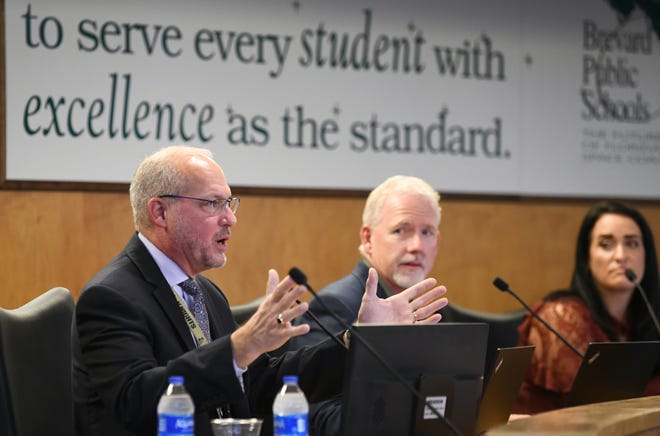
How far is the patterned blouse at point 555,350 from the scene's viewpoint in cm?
466

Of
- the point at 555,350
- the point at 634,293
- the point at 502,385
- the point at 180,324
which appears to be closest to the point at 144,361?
the point at 180,324

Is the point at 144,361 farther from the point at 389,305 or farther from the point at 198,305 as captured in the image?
the point at 389,305

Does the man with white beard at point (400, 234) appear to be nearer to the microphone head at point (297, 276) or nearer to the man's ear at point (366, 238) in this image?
the man's ear at point (366, 238)

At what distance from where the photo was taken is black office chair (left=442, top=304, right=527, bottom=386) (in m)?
5.18

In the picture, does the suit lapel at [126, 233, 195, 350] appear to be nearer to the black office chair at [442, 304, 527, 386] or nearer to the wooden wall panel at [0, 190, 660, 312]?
the wooden wall panel at [0, 190, 660, 312]

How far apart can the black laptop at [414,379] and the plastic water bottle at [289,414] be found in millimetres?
182

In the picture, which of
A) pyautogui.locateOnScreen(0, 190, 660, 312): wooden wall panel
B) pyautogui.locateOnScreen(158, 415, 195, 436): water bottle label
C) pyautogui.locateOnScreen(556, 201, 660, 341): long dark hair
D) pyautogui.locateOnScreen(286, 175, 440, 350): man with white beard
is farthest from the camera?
pyautogui.locateOnScreen(556, 201, 660, 341): long dark hair

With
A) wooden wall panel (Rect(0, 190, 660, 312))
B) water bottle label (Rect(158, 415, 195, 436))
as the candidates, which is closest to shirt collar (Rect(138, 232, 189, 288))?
water bottle label (Rect(158, 415, 195, 436))

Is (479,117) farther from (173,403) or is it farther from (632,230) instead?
(173,403)

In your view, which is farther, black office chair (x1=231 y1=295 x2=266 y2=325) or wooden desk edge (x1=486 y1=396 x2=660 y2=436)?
black office chair (x1=231 y1=295 x2=266 y2=325)

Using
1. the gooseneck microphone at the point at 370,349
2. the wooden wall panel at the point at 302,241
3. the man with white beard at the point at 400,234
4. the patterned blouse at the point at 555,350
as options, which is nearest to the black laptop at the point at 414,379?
the gooseneck microphone at the point at 370,349

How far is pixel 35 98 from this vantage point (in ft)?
14.9

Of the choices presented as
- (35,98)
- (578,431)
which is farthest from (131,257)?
(35,98)

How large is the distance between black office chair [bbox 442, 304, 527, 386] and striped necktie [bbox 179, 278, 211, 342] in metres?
2.13
